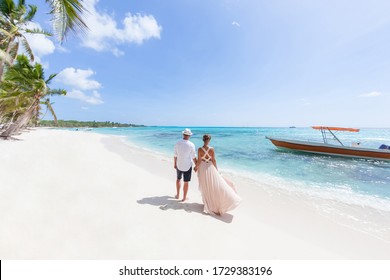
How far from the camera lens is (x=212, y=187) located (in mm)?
3275

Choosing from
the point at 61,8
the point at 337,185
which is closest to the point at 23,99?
the point at 61,8

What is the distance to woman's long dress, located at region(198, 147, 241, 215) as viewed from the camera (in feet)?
10.7

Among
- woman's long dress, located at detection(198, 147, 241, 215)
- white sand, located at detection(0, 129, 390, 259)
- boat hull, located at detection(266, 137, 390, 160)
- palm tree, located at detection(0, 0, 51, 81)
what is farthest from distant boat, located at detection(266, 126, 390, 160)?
palm tree, located at detection(0, 0, 51, 81)

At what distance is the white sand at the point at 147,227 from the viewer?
2.21 m

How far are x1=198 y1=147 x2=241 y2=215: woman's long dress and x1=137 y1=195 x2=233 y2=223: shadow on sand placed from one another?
16 cm

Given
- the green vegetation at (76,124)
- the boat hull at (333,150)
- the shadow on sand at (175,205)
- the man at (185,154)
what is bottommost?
the shadow on sand at (175,205)

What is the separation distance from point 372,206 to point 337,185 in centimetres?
224

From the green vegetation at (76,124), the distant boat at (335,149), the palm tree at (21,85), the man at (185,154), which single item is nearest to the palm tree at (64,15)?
the man at (185,154)

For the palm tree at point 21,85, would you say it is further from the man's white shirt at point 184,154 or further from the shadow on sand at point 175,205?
the man's white shirt at point 184,154

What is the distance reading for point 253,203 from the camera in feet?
15.2

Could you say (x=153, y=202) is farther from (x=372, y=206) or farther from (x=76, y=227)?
(x=372, y=206)

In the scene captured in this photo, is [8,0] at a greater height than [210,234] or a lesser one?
greater

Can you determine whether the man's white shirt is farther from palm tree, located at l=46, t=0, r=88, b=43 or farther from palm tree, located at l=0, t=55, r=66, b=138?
palm tree, located at l=0, t=55, r=66, b=138

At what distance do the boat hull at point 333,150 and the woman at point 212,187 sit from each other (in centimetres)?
1597
